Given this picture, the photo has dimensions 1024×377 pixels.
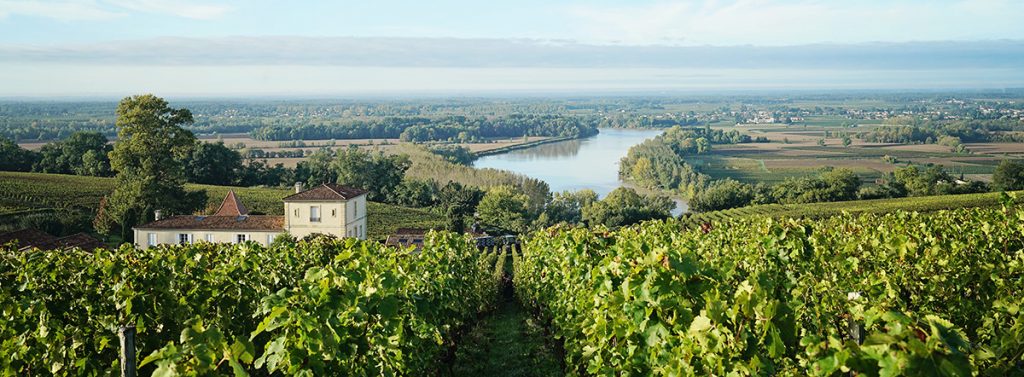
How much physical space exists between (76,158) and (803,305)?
202ft

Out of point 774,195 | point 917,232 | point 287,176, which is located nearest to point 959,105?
point 774,195

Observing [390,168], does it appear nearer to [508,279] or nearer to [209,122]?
[508,279]

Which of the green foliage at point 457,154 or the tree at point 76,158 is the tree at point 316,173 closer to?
the tree at point 76,158

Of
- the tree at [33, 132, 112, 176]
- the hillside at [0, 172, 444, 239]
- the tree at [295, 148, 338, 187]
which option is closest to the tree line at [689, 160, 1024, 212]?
the hillside at [0, 172, 444, 239]

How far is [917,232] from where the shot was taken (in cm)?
1065

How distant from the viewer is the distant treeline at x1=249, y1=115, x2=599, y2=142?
147625 mm

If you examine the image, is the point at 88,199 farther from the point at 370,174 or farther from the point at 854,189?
the point at 854,189

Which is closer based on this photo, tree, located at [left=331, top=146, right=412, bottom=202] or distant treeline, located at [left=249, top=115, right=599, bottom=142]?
tree, located at [left=331, top=146, right=412, bottom=202]

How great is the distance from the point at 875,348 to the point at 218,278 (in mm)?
6624

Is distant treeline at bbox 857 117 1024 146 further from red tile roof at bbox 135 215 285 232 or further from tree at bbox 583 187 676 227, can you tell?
red tile roof at bbox 135 215 285 232

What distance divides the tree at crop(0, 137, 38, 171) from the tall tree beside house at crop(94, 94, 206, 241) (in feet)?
49.9

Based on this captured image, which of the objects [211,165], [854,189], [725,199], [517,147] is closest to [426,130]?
[517,147]

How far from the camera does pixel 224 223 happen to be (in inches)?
1309

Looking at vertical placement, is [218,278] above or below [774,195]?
above
